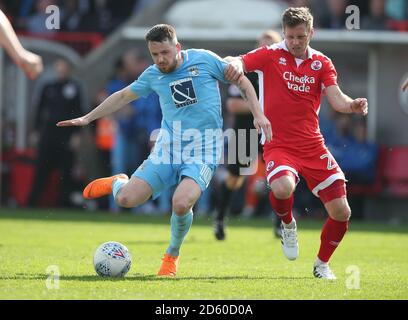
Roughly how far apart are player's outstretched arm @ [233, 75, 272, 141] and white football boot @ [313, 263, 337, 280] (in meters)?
1.39

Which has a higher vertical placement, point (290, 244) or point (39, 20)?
point (39, 20)

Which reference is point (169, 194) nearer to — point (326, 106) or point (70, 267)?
point (326, 106)

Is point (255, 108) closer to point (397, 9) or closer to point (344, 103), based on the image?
point (344, 103)

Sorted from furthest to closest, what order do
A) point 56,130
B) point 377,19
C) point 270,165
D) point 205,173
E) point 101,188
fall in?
point 56,130 → point 377,19 → point 101,188 → point 270,165 → point 205,173

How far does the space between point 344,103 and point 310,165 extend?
0.68m

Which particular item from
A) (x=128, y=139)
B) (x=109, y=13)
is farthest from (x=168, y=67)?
(x=109, y=13)

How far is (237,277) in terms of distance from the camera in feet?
30.9

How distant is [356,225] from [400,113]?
3373mm

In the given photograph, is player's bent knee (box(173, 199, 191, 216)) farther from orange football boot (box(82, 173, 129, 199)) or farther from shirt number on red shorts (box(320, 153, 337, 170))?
shirt number on red shorts (box(320, 153, 337, 170))

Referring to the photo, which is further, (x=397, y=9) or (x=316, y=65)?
(x=397, y=9)

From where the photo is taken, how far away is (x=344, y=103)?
9562mm

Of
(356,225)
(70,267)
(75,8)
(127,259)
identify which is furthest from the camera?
(75,8)
